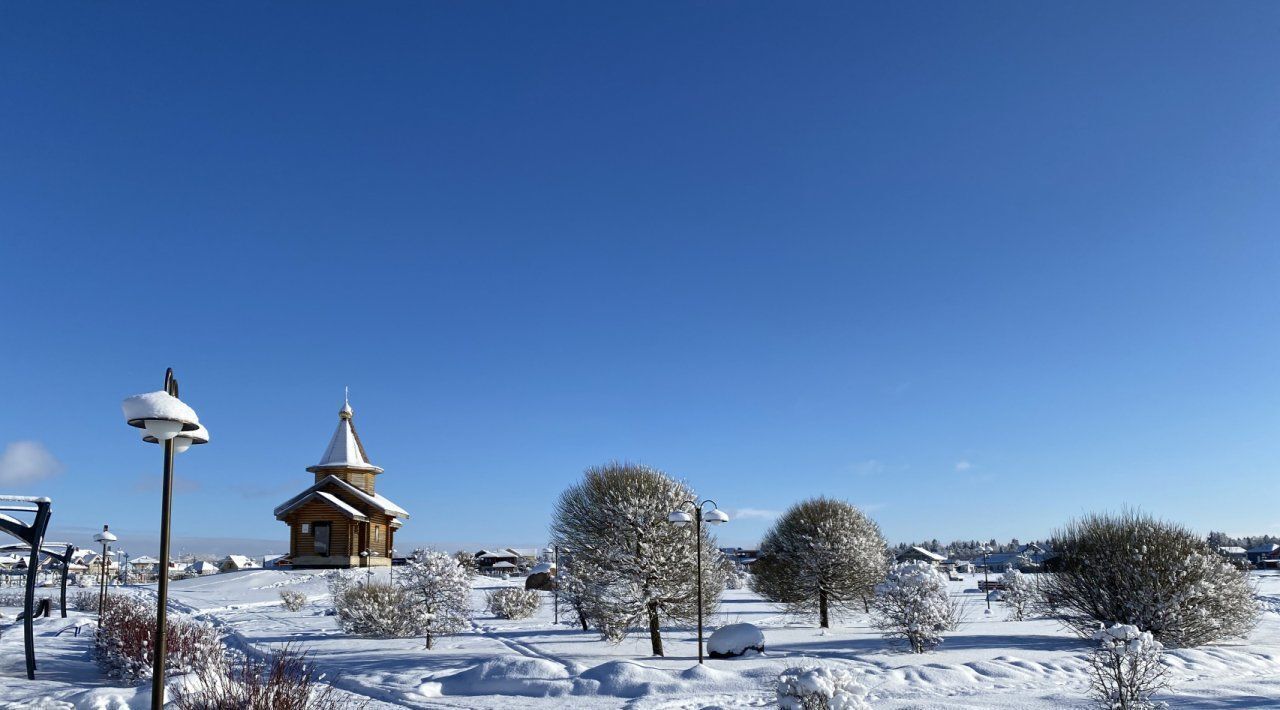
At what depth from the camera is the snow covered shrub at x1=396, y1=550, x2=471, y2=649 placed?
998 inches

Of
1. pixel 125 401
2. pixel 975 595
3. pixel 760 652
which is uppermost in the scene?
pixel 125 401

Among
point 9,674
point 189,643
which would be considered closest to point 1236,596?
point 189,643

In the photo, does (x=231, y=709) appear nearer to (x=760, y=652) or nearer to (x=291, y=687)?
(x=291, y=687)

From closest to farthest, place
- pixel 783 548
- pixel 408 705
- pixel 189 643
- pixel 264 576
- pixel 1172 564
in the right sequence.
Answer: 1. pixel 408 705
2. pixel 189 643
3. pixel 1172 564
4. pixel 783 548
5. pixel 264 576

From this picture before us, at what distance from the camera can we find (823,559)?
3011 centimetres

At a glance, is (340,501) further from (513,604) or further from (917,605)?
(917,605)

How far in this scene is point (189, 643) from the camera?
1555 centimetres

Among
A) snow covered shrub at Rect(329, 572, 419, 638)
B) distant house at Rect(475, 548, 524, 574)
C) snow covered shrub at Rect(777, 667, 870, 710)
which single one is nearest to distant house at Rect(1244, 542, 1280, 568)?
distant house at Rect(475, 548, 524, 574)

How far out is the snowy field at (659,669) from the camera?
47.6 ft

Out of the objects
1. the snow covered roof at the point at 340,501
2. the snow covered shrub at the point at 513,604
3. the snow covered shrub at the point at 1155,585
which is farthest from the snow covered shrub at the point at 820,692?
the snow covered roof at the point at 340,501

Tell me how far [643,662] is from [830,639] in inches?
316

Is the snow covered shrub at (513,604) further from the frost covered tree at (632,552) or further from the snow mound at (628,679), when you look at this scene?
the snow mound at (628,679)

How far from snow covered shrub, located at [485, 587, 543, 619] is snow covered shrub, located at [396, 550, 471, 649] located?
7628 mm

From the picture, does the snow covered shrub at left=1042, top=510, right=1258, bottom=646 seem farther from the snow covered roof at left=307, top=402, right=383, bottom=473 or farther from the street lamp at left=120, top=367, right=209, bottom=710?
the snow covered roof at left=307, top=402, right=383, bottom=473
